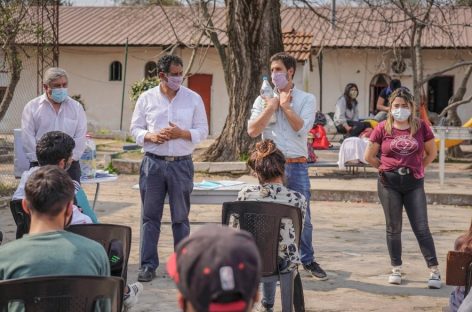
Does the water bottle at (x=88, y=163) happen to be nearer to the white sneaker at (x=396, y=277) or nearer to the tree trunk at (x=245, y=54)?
the white sneaker at (x=396, y=277)

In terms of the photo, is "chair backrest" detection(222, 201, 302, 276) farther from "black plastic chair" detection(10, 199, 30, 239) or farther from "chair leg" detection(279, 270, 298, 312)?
"black plastic chair" detection(10, 199, 30, 239)

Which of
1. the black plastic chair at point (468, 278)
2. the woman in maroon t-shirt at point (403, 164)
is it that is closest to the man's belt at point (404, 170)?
the woman in maroon t-shirt at point (403, 164)

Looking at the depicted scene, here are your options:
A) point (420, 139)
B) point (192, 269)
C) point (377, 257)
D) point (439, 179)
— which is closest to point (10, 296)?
point (192, 269)

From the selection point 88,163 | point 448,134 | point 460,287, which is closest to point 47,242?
point 460,287

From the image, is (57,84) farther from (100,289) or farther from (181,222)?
(100,289)

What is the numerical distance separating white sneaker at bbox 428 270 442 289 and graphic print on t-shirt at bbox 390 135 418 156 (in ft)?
3.40

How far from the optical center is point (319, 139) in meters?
16.5

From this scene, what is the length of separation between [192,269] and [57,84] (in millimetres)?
5293

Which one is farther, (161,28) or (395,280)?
(161,28)

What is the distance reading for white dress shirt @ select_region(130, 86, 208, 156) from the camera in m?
7.32

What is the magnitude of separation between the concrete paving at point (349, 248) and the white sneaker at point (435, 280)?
60 mm

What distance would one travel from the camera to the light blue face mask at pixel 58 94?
7281mm

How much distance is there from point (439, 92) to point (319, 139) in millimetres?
17075

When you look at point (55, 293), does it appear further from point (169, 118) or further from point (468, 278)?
point (169, 118)
